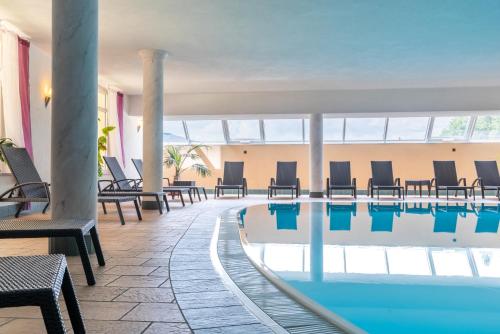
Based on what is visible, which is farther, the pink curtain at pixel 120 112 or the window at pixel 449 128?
the window at pixel 449 128

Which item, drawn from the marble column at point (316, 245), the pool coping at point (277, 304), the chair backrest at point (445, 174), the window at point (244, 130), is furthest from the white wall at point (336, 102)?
the pool coping at point (277, 304)

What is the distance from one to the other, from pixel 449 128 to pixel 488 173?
9.05 feet

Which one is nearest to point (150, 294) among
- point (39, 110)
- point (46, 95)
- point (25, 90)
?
point (25, 90)

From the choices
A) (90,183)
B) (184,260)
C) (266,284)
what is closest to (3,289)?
(266,284)

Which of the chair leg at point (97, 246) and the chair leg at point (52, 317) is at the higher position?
the chair leg at point (52, 317)

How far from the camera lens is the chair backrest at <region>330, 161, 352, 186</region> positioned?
37.7ft

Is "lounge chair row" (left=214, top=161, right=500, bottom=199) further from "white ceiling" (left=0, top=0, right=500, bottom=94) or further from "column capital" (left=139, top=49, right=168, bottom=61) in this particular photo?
"column capital" (left=139, top=49, right=168, bottom=61)

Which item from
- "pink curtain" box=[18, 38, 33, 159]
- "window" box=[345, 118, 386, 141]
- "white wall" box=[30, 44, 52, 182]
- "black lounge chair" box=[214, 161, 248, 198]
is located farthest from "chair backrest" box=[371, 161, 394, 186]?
"pink curtain" box=[18, 38, 33, 159]

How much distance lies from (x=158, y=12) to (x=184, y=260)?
3.90m

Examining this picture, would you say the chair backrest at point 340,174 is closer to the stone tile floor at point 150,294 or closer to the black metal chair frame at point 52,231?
the stone tile floor at point 150,294

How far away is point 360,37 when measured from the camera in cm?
667

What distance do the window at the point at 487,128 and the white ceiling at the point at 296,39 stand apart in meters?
3.87

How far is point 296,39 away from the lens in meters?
6.78

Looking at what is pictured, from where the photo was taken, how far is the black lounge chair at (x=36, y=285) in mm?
1014
